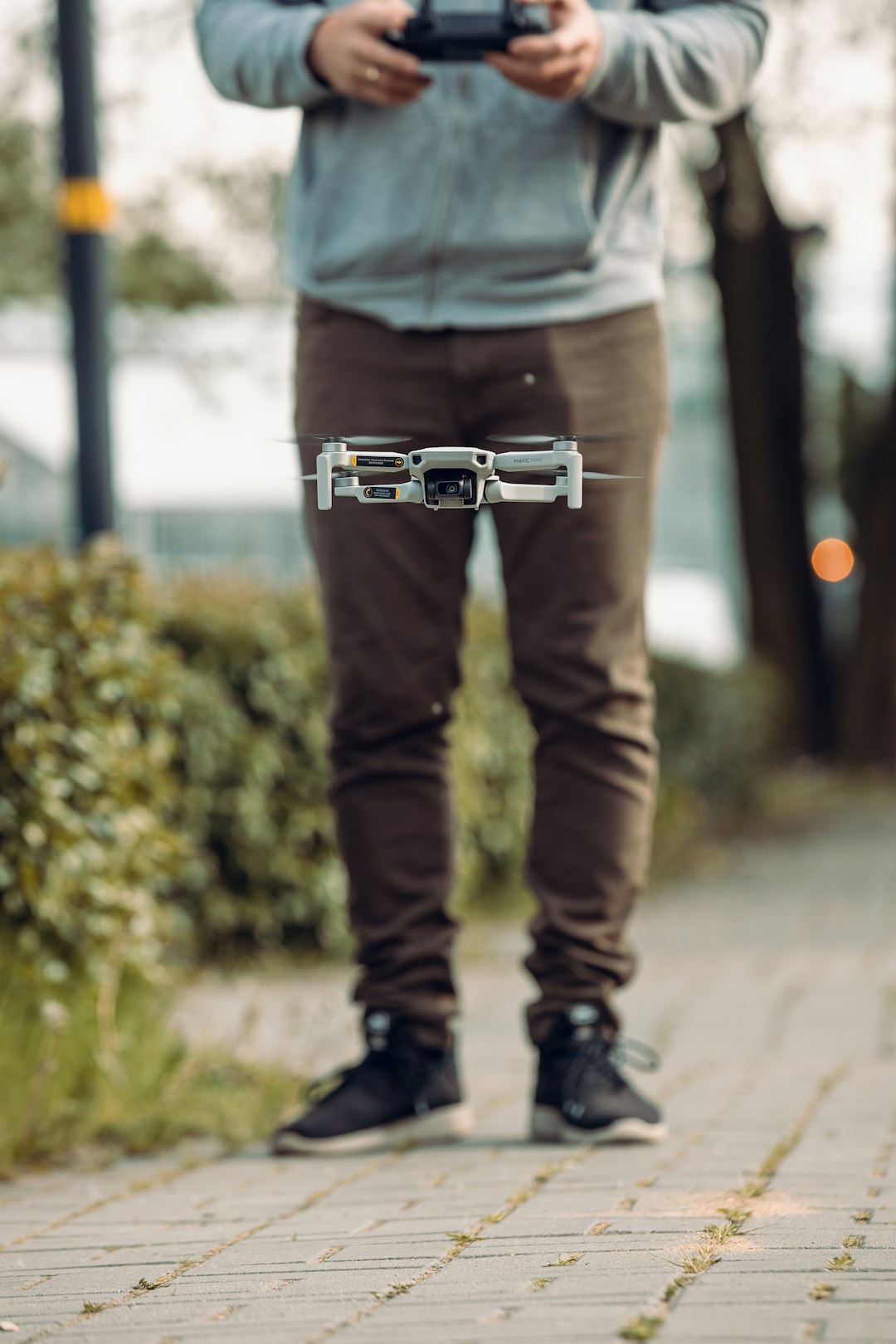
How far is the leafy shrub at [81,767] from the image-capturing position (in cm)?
362

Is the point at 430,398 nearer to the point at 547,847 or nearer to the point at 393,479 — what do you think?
the point at 547,847

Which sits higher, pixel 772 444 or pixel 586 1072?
pixel 772 444

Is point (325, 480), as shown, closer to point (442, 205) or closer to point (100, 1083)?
point (442, 205)

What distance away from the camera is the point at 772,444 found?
12.3 m

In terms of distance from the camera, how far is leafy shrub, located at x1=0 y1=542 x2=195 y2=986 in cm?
362

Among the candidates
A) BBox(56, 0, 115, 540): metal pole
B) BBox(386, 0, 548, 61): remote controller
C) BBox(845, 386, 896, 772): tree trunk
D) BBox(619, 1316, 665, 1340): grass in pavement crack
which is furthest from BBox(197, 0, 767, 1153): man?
BBox(845, 386, 896, 772): tree trunk

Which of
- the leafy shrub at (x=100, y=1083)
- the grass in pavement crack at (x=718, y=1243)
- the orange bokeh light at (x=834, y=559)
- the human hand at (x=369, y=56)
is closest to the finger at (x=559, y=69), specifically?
the human hand at (x=369, y=56)

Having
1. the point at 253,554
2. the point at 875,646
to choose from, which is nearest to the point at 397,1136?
the point at 253,554

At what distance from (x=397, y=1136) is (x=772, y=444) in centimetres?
976

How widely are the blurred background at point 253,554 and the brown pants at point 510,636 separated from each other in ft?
0.84

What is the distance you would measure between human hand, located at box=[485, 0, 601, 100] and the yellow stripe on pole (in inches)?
114

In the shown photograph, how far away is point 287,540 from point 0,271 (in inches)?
120

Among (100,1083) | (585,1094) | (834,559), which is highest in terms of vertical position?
(834,559)

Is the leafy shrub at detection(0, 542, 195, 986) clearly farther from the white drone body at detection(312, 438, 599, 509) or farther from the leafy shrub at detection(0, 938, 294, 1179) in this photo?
the white drone body at detection(312, 438, 599, 509)
